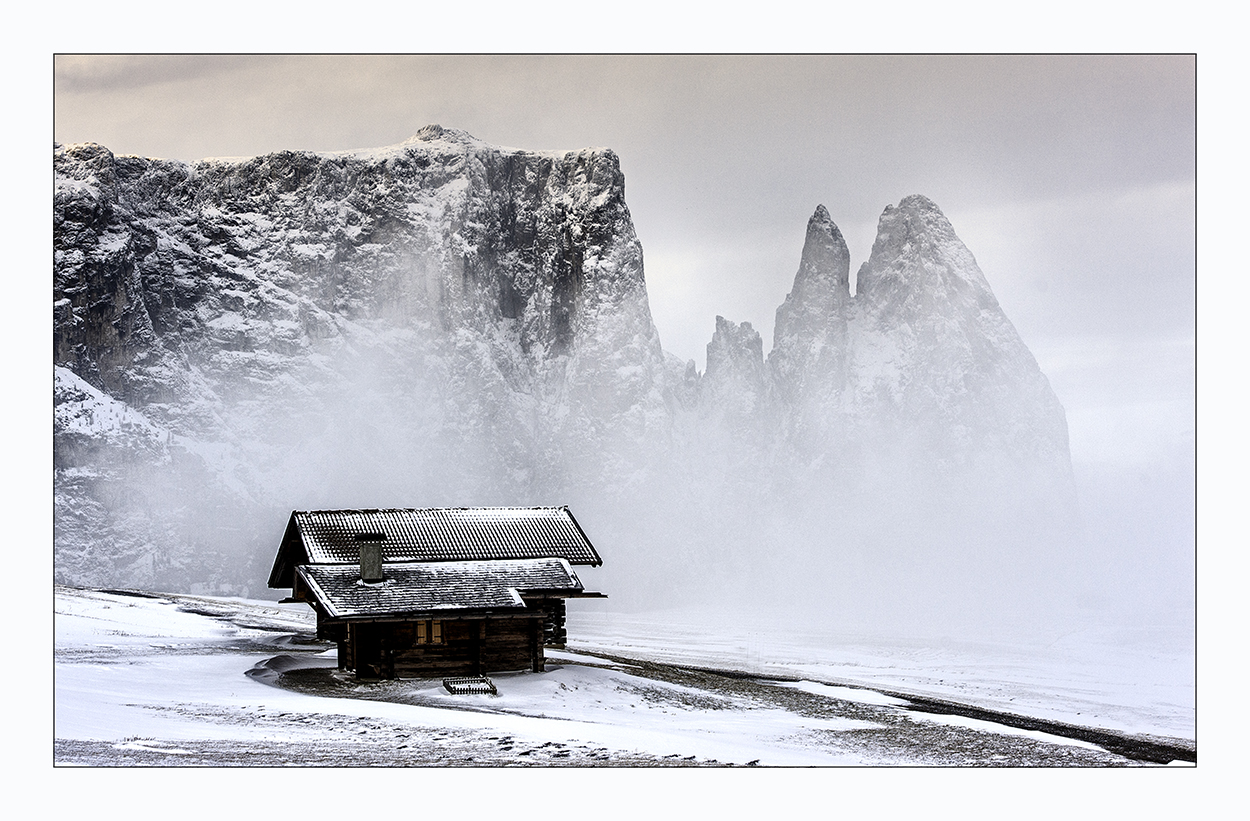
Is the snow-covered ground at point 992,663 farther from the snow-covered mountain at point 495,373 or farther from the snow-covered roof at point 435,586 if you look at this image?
the snow-covered mountain at point 495,373

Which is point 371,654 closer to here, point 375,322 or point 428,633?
point 428,633

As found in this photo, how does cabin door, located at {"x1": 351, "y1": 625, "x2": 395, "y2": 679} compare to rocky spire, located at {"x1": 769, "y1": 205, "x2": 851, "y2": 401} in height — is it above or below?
below

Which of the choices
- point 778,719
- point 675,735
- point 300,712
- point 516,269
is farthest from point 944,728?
point 516,269

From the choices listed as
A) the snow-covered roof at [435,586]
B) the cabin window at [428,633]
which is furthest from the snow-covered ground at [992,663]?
the cabin window at [428,633]

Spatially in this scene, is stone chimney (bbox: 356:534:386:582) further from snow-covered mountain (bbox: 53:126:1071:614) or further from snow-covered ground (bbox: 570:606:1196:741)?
snow-covered mountain (bbox: 53:126:1071:614)

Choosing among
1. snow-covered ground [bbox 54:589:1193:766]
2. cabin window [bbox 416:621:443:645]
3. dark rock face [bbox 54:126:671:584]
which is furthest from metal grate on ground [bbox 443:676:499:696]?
dark rock face [bbox 54:126:671:584]

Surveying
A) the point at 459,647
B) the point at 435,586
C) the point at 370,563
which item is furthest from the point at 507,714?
the point at 370,563
